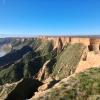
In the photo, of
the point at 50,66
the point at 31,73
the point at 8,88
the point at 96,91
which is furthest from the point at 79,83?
the point at 31,73

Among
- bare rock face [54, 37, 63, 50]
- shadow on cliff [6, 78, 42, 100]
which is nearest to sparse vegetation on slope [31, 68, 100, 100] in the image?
shadow on cliff [6, 78, 42, 100]

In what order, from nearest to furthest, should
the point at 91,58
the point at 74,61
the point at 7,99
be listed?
the point at 7,99 → the point at 91,58 → the point at 74,61

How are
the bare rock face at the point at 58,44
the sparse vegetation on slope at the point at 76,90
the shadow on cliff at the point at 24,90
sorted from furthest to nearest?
the bare rock face at the point at 58,44, the shadow on cliff at the point at 24,90, the sparse vegetation on slope at the point at 76,90

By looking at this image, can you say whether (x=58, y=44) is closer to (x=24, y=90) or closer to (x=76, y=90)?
(x=24, y=90)

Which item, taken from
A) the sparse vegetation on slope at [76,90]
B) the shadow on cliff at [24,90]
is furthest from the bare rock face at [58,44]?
the sparse vegetation on slope at [76,90]

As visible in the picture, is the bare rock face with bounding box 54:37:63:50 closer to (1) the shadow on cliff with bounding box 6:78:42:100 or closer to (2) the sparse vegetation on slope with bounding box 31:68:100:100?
(1) the shadow on cliff with bounding box 6:78:42:100

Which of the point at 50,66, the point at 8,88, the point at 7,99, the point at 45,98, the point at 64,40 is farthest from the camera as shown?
the point at 64,40

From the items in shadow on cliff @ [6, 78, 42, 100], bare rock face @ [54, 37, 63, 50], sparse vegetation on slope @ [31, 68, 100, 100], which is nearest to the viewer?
sparse vegetation on slope @ [31, 68, 100, 100]

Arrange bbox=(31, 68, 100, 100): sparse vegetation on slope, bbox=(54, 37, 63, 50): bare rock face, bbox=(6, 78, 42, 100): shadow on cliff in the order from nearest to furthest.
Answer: bbox=(31, 68, 100, 100): sparse vegetation on slope, bbox=(6, 78, 42, 100): shadow on cliff, bbox=(54, 37, 63, 50): bare rock face

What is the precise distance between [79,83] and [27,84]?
12751 mm

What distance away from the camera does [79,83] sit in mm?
17781

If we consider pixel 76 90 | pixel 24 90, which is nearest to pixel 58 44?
pixel 24 90

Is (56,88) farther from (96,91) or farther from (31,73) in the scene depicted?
(31,73)

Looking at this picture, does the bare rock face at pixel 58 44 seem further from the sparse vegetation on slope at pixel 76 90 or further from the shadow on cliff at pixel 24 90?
the sparse vegetation on slope at pixel 76 90
